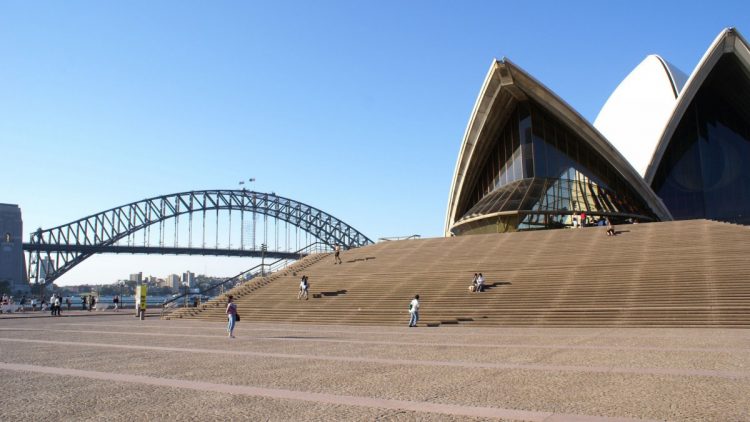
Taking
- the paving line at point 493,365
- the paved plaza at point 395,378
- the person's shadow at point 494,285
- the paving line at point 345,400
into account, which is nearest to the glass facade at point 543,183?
the person's shadow at point 494,285

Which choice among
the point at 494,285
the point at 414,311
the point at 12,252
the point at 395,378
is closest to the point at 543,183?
the point at 494,285

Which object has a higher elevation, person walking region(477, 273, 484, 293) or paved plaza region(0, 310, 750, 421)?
person walking region(477, 273, 484, 293)

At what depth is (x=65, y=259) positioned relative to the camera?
89562mm

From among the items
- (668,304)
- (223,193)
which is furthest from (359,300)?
(223,193)

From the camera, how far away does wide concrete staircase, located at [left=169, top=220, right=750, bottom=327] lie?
18703 millimetres

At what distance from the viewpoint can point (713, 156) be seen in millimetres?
43156

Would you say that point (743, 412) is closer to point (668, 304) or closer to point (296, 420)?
point (296, 420)

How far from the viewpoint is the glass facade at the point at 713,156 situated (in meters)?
41.9

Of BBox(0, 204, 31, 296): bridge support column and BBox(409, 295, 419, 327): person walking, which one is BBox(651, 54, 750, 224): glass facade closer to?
BBox(409, 295, 419, 327): person walking

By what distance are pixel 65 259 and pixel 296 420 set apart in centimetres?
9512

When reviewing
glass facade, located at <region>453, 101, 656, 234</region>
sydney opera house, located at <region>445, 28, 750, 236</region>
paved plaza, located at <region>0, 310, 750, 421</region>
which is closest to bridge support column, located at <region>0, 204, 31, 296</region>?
glass facade, located at <region>453, 101, 656, 234</region>

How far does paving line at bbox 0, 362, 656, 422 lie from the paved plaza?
24 mm

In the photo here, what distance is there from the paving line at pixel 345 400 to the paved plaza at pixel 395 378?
0.08 ft

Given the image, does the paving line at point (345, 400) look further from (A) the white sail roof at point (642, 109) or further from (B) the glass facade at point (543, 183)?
(A) the white sail roof at point (642, 109)
